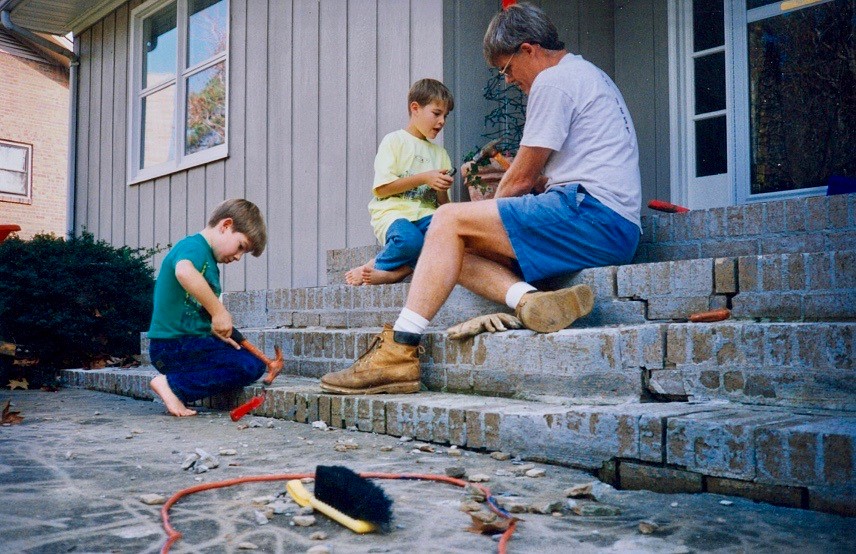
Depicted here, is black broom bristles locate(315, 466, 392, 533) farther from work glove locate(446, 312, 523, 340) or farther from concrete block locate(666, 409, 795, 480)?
work glove locate(446, 312, 523, 340)

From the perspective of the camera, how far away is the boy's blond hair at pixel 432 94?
4.18m

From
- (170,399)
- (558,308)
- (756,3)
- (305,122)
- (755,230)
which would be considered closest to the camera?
(558,308)

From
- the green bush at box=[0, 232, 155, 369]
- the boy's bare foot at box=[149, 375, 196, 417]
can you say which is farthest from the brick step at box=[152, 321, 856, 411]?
the green bush at box=[0, 232, 155, 369]

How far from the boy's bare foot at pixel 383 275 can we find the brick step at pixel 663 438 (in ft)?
3.39

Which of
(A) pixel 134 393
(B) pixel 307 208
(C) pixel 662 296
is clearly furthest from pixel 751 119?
(A) pixel 134 393

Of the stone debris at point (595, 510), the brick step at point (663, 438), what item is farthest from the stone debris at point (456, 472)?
the stone debris at point (595, 510)

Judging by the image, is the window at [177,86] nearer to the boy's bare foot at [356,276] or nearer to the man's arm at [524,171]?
the boy's bare foot at [356,276]

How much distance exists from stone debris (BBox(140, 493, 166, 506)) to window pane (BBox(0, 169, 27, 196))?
570 inches

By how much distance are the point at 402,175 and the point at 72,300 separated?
107 inches

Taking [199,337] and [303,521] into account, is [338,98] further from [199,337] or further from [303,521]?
[303,521]

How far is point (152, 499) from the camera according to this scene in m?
1.95

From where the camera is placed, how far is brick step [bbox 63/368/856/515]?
1764 mm

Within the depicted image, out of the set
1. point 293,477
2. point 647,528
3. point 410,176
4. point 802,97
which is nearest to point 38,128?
point 410,176

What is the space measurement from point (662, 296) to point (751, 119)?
2.36 m
